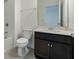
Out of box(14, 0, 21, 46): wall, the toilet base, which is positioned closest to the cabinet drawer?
the toilet base

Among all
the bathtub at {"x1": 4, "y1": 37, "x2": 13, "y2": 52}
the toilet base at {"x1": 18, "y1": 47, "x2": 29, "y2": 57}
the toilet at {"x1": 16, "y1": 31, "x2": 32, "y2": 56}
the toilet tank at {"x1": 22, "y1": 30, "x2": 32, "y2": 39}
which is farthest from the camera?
the bathtub at {"x1": 4, "y1": 37, "x2": 13, "y2": 52}

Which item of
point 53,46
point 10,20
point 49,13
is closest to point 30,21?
point 10,20

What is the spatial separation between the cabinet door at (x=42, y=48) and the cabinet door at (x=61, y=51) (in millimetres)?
227

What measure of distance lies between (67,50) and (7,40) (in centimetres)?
248

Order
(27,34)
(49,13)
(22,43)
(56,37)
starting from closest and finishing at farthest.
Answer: (56,37)
(22,43)
(49,13)
(27,34)

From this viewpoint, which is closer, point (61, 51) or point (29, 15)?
point (61, 51)

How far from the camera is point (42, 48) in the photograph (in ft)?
10.4

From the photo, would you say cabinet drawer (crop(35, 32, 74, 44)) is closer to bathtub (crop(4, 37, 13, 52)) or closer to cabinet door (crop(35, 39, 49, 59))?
cabinet door (crop(35, 39, 49, 59))

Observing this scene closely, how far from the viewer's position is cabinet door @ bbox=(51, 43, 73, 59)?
247cm

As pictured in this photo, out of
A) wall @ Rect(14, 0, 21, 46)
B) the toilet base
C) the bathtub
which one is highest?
wall @ Rect(14, 0, 21, 46)

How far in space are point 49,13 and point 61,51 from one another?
1.47 m

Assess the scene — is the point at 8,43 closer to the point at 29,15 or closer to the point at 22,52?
the point at 22,52
